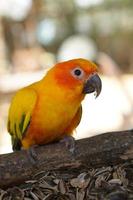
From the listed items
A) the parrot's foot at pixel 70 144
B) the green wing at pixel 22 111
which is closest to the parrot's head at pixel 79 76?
the green wing at pixel 22 111

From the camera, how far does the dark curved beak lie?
2.47 m

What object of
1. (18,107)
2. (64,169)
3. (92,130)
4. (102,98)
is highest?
(102,98)

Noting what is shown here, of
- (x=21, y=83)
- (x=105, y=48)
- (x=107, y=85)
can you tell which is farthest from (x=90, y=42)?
(x=21, y=83)

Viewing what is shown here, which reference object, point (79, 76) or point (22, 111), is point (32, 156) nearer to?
point (22, 111)

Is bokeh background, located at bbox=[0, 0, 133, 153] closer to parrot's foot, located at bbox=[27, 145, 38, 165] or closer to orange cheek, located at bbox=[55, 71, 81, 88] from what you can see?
Answer: orange cheek, located at bbox=[55, 71, 81, 88]

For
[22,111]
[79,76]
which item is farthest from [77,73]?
[22,111]

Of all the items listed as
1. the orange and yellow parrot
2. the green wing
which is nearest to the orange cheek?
the orange and yellow parrot

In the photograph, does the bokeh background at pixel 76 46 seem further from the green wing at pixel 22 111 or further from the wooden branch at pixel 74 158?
the wooden branch at pixel 74 158

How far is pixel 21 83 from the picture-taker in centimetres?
711

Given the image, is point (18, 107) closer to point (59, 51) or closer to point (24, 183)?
point (24, 183)

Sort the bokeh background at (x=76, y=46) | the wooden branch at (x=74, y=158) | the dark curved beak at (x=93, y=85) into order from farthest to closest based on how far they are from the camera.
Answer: the bokeh background at (x=76, y=46) < the dark curved beak at (x=93, y=85) < the wooden branch at (x=74, y=158)

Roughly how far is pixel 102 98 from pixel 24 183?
515 cm

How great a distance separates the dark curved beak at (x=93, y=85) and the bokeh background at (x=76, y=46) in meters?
3.92

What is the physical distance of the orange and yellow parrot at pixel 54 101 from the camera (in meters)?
2.50
